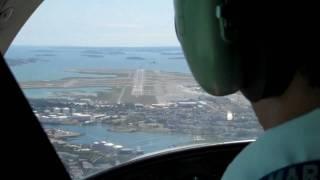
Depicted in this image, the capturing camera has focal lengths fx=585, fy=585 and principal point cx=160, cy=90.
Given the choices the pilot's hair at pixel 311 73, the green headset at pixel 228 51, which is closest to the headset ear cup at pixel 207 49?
the green headset at pixel 228 51

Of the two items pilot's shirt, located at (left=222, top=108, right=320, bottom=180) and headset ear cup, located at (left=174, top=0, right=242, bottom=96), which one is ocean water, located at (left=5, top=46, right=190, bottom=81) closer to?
headset ear cup, located at (left=174, top=0, right=242, bottom=96)

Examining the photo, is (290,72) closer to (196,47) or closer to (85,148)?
(196,47)

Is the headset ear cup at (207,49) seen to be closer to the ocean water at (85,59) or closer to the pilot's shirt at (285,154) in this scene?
the pilot's shirt at (285,154)

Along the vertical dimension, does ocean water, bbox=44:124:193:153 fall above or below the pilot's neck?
below

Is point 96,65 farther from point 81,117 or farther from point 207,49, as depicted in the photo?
point 207,49

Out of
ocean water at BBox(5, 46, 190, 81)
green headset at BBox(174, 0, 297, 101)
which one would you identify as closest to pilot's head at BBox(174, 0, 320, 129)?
green headset at BBox(174, 0, 297, 101)

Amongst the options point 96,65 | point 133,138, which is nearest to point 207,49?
point 133,138

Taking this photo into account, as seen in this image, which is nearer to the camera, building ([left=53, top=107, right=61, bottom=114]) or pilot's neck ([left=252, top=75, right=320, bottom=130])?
pilot's neck ([left=252, top=75, right=320, bottom=130])
